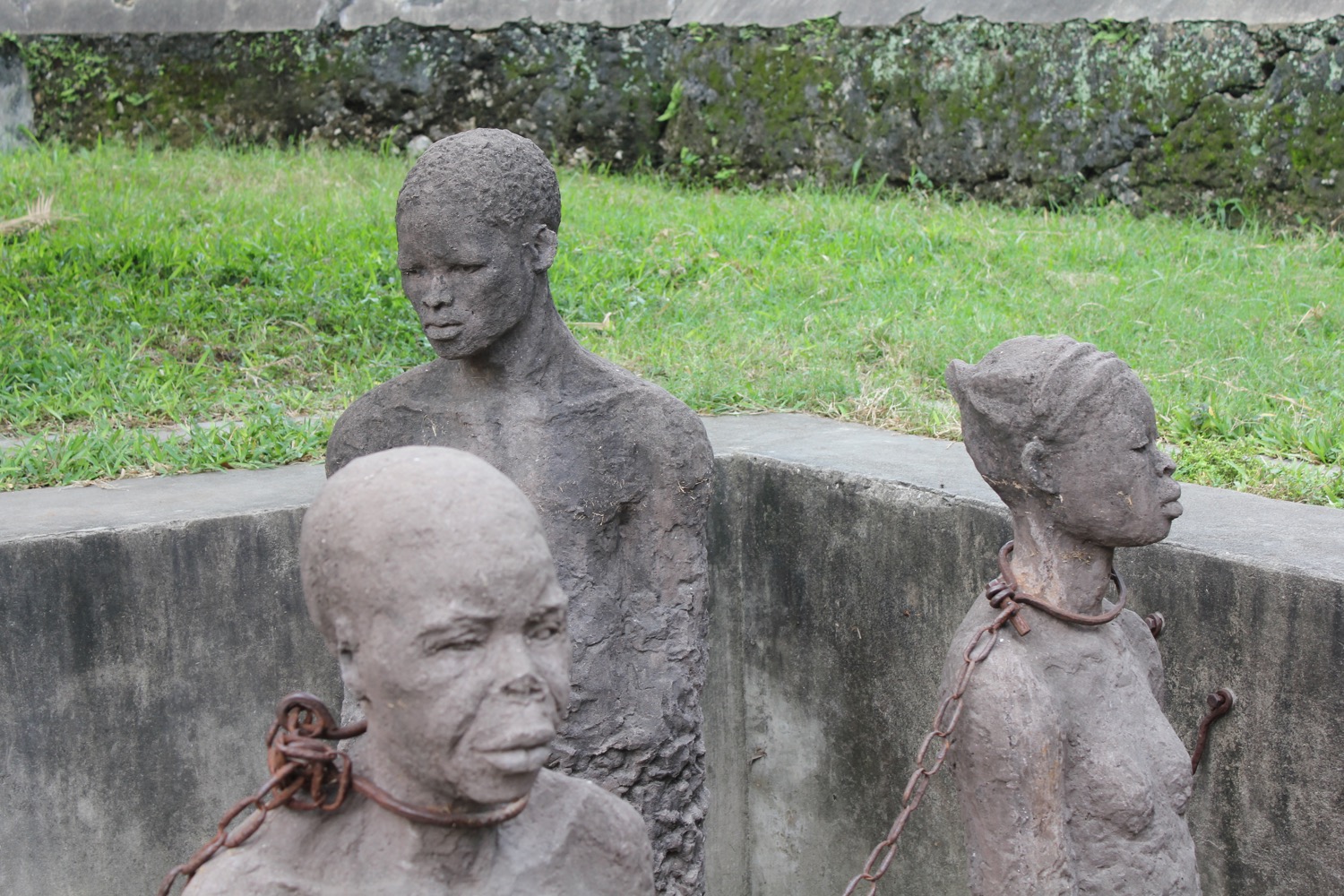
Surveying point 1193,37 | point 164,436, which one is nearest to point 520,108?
point 1193,37

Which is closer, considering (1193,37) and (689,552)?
(689,552)

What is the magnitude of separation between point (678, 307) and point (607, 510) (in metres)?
3.30

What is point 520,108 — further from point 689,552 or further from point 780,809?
point 689,552

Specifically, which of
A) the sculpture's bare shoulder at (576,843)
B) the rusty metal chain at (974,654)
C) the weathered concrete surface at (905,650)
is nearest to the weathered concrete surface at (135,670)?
the weathered concrete surface at (905,650)

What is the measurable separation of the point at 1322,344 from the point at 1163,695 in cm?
311

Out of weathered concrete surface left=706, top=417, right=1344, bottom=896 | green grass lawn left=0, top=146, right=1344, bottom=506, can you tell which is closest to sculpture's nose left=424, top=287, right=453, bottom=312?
weathered concrete surface left=706, top=417, right=1344, bottom=896

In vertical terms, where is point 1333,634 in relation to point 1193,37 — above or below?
below

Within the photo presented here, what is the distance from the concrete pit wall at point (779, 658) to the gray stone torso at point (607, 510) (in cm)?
84

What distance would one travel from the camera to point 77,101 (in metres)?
8.97

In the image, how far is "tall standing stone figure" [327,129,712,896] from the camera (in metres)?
3.08

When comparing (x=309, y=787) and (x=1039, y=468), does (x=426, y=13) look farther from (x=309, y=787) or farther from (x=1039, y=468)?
(x=309, y=787)

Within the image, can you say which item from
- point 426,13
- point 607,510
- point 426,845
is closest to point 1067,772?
point 607,510

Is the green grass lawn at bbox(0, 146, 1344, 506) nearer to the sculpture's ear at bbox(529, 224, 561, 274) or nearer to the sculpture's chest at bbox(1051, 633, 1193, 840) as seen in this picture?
the sculpture's chest at bbox(1051, 633, 1193, 840)

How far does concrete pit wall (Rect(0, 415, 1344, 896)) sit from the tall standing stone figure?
816 millimetres
